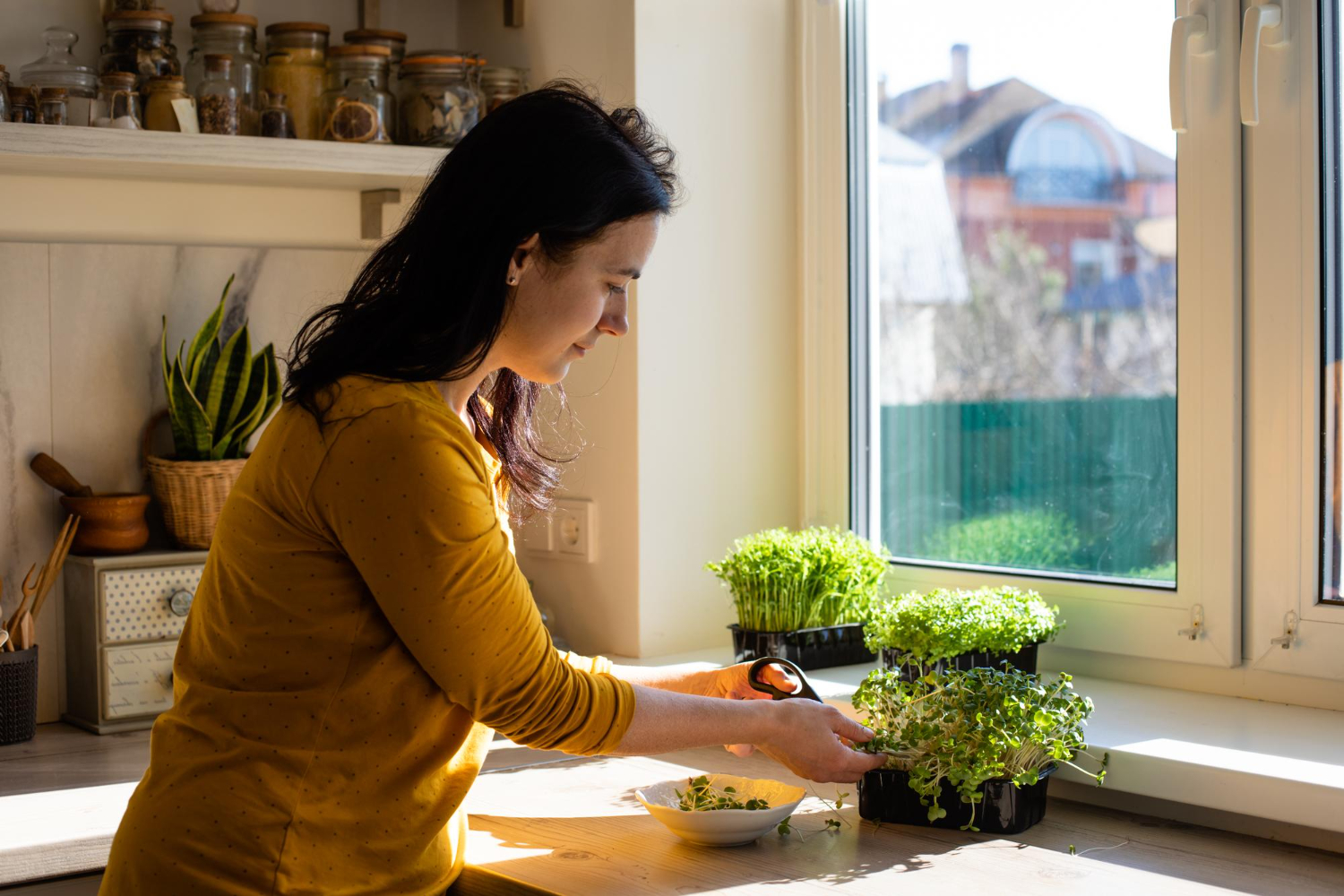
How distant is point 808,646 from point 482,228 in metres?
0.95

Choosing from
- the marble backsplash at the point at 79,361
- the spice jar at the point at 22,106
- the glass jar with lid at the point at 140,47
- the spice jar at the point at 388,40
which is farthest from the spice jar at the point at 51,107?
the spice jar at the point at 388,40

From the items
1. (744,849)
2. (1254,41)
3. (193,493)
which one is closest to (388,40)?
(193,493)

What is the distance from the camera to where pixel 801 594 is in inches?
73.9

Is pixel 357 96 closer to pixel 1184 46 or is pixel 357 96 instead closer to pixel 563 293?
pixel 563 293

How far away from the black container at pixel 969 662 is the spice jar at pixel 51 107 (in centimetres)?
124

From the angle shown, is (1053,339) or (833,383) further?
(833,383)

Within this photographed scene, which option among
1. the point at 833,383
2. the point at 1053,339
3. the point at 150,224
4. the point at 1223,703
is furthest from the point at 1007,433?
the point at 150,224

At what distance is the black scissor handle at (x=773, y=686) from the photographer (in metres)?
1.42

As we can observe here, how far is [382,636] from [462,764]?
0.16 m

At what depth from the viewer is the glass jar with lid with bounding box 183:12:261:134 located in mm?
1886

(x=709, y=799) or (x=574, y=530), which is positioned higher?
(x=574, y=530)

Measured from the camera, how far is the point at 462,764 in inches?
47.6

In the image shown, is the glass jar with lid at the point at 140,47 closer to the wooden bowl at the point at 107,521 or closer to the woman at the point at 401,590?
the wooden bowl at the point at 107,521

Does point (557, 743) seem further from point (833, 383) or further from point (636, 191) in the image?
point (833, 383)
